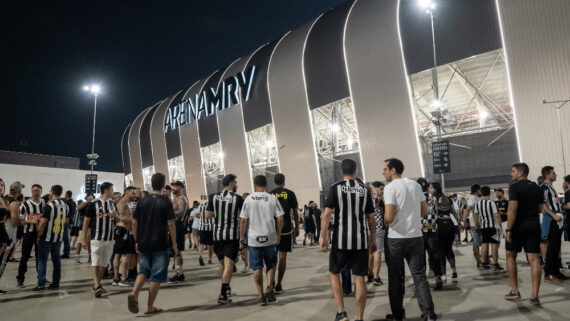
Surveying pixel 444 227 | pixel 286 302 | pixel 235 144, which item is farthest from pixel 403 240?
pixel 235 144

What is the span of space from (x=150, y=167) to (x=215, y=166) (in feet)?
38.2

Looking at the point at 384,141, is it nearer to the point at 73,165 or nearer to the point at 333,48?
the point at 333,48

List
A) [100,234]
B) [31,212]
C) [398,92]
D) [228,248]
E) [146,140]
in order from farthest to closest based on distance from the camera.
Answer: [146,140] → [398,92] → [31,212] → [100,234] → [228,248]

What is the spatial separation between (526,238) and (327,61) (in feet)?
58.1

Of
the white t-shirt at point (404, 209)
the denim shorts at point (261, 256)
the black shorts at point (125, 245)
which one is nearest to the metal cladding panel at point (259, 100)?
the black shorts at point (125, 245)

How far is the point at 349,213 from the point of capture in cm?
417

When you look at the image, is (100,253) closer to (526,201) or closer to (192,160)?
(526,201)

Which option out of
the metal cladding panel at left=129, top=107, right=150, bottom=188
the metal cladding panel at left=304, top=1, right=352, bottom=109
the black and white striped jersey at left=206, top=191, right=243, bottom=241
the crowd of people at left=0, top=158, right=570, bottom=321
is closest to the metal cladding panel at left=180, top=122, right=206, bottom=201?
the metal cladding panel at left=129, top=107, right=150, bottom=188

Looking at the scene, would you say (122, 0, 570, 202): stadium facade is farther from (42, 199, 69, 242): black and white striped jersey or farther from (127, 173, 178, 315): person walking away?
(42, 199, 69, 242): black and white striped jersey

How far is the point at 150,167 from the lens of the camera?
40156 millimetres

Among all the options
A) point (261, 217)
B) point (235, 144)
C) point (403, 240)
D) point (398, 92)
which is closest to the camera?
point (403, 240)

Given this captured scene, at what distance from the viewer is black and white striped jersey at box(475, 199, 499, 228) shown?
7.49 m

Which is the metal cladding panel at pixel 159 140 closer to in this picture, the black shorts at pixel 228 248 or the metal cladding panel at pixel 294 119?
the metal cladding panel at pixel 294 119

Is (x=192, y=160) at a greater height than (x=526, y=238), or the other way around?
(x=192, y=160)
